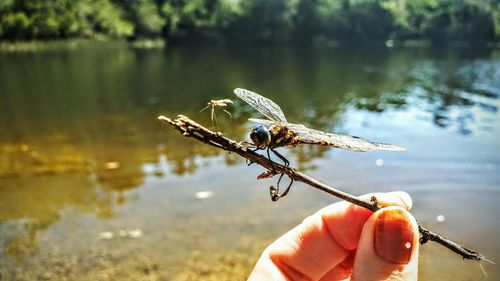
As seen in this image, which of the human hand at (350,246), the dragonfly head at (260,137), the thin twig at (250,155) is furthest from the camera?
the human hand at (350,246)

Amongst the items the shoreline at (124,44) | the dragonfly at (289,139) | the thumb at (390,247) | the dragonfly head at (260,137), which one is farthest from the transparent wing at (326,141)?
the shoreline at (124,44)

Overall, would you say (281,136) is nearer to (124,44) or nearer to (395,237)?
(395,237)

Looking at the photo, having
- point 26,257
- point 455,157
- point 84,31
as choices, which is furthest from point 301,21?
point 26,257

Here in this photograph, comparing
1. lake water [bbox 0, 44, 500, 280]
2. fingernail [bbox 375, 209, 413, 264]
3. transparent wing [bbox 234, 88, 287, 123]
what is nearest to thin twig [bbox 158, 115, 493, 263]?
fingernail [bbox 375, 209, 413, 264]

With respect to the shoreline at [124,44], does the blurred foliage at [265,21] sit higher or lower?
higher

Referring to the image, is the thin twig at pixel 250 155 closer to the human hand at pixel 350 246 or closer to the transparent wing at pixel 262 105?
the human hand at pixel 350 246

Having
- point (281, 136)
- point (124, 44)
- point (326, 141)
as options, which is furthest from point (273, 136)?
point (124, 44)
